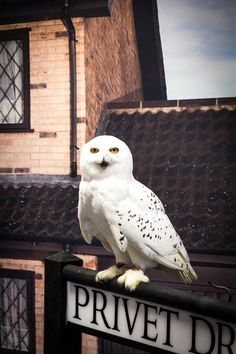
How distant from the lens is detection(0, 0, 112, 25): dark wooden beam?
2100 mm

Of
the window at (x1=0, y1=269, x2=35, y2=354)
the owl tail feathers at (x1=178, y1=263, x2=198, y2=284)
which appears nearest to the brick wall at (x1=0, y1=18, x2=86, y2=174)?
the window at (x1=0, y1=269, x2=35, y2=354)

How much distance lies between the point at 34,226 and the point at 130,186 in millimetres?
1295

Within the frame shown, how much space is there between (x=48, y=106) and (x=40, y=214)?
724 millimetres

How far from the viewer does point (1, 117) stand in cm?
241

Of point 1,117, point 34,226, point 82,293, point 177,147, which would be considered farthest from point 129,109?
point 82,293

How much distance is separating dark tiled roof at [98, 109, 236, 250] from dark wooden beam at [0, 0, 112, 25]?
0.76m

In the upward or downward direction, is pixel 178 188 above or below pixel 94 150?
below

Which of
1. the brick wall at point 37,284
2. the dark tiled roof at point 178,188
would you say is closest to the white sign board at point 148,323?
the dark tiled roof at point 178,188

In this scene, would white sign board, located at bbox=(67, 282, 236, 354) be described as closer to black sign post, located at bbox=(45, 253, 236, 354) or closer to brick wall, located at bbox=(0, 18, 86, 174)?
black sign post, located at bbox=(45, 253, 236, 354)

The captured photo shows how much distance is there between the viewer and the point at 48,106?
2.30 m

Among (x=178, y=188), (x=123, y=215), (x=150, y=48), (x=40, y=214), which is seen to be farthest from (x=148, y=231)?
(x=150, y=48)

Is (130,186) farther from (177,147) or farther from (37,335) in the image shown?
(37,335)

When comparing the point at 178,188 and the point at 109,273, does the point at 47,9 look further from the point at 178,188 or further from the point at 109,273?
the point at 109,273

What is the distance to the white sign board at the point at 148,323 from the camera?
691 millimetres
